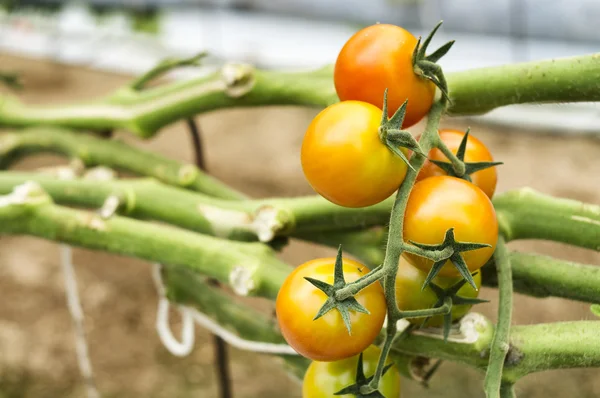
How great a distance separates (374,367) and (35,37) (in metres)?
3.27

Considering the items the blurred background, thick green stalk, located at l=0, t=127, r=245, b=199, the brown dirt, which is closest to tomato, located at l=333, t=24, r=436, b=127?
the blurred background

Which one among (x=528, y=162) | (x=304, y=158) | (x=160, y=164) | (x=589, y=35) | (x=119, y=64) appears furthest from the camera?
(x=119, y=64)

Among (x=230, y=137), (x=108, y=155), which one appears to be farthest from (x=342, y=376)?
(x=230, y=137)

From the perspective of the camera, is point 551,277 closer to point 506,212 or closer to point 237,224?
point 506,212

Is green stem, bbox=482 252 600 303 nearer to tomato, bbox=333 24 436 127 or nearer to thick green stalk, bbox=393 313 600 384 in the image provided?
thick green stalk, bbox=393 313 600 384

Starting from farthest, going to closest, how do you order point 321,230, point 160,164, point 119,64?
point 119,64, point 160,164, point 321,230

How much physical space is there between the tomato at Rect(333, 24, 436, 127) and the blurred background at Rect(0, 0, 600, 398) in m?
0.26

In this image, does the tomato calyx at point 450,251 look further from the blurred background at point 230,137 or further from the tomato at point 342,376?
the blurred background at point 230,137

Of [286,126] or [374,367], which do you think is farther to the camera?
[286,126]

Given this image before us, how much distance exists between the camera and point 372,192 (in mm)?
378

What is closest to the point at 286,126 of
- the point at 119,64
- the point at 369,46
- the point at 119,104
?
the point at 119,104

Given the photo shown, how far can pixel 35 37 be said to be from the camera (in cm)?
322

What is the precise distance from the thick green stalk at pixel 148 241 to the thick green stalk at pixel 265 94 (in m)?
0.17

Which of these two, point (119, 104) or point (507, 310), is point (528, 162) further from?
point (507, 310)
